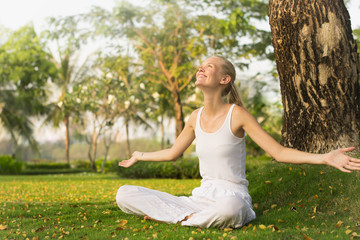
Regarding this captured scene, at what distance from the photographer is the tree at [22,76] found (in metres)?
28.9

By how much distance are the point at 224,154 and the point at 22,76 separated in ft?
90.3

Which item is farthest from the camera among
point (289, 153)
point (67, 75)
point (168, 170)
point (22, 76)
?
point (67, 75)

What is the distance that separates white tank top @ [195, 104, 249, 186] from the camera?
395 centimetres

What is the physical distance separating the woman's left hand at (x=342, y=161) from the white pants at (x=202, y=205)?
3.20ft

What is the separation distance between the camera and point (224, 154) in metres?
3.94

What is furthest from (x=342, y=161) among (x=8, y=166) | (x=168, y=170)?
(x=8, y=166)

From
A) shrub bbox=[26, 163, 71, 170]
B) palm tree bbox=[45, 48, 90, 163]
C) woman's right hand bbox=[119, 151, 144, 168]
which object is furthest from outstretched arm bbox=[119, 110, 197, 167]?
palm tree bbox=[45, 48, 90, 163]

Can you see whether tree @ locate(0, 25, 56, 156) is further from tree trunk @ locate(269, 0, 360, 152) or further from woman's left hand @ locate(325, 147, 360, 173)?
woman's left hand @ locate(325, 147, 360, 173)

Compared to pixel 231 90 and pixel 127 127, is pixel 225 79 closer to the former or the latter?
pixel 231 90

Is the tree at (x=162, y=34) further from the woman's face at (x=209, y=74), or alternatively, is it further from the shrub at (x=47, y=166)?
the woman's face at (x=209, y=74)

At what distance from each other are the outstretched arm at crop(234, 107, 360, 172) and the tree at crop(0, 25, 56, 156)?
1066 inches

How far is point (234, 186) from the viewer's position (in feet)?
13.0

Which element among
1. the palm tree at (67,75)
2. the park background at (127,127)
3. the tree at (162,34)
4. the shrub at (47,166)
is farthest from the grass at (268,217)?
the palm tree at (67,75)

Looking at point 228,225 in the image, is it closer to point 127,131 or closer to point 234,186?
point 234,186
